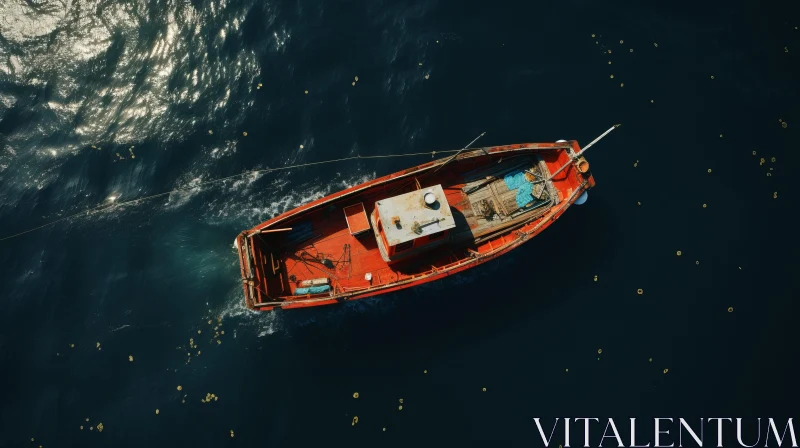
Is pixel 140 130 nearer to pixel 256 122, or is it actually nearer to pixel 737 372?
pixel 256 122

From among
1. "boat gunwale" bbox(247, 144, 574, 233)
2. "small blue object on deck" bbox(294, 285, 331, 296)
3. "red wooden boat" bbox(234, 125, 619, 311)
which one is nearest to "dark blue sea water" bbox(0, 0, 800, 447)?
"small blue object on deck" bbox(294, 285, 331, 296)

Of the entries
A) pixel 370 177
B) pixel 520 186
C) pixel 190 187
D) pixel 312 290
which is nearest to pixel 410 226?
pixel 312 290

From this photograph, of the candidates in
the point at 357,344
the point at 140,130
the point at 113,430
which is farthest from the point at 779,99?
the point at 113,430

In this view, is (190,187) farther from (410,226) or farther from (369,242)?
(410,226)

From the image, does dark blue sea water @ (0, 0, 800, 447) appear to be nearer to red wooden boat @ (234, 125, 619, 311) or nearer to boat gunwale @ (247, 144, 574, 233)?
red wooden boat @ (234, 125, 619, 311)

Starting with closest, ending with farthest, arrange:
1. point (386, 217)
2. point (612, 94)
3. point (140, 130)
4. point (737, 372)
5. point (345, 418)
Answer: point (386, 217), point (345, 418), point (737, 372), point (140, 130), point (612, 94)

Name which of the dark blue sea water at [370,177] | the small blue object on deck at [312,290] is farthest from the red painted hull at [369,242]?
the dark blue sea water at [370,177]
